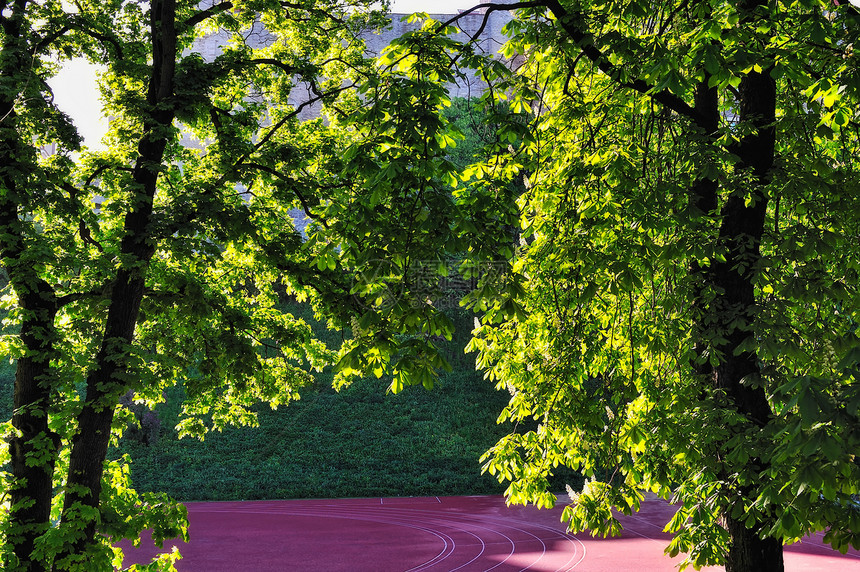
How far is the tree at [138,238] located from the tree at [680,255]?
6.99ft

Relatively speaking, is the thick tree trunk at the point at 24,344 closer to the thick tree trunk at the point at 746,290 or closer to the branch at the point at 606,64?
the branch at the point at 606,64

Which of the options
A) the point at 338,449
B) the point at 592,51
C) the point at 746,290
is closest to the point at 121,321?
the point at 592,51

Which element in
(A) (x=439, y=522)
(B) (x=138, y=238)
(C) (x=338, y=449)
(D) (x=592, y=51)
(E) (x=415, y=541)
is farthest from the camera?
(C) (x=338, y=449)

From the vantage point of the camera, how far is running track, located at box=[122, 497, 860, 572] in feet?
37.3

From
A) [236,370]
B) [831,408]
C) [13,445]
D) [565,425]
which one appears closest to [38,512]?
[13,445]

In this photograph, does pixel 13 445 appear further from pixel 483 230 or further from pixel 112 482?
pixel 483 230

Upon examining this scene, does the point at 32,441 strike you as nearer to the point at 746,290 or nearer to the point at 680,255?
the point at 680,255

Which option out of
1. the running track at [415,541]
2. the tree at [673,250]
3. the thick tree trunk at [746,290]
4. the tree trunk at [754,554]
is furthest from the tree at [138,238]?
the running track at [415,541]

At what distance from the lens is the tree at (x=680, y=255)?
157 inches

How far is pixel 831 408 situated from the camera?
2.50 meters

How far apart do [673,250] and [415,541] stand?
10.6 metres

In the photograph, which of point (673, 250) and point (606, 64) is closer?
point (673, 250)

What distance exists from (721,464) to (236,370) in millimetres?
5727

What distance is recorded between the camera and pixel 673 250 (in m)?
4.23
